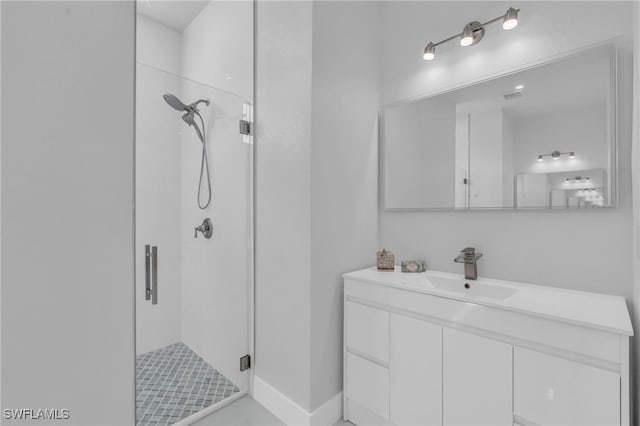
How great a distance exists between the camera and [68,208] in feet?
1.37

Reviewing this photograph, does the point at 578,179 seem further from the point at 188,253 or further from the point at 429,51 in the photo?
the point at 188,253

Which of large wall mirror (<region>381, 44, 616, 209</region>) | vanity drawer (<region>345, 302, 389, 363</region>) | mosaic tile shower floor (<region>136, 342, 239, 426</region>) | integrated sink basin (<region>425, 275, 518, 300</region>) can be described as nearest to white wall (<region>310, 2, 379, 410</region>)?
vanity drawer (<region>345, 302, 389, 363</region>)

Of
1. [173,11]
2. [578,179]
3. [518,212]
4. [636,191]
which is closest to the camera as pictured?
[636,191]

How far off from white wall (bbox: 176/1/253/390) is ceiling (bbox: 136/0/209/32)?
0.44 meters

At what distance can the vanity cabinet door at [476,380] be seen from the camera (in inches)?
47.7

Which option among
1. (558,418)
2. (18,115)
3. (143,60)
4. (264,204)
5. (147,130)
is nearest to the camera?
(18,115)

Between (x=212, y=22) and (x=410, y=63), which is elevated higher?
(x=212, y=22)

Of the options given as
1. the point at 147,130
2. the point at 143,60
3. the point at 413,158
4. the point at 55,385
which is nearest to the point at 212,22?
the point at 143,60

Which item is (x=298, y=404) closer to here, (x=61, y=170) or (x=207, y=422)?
(x=207, y=422)

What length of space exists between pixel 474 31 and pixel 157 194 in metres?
2.05

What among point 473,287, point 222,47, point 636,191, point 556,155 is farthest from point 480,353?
point 222,47

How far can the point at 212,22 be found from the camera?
2301mm

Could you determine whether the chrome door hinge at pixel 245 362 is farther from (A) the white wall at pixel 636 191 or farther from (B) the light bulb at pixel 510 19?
(B) the light bulb at pixel 510 19

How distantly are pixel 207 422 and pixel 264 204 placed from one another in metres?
1.36
